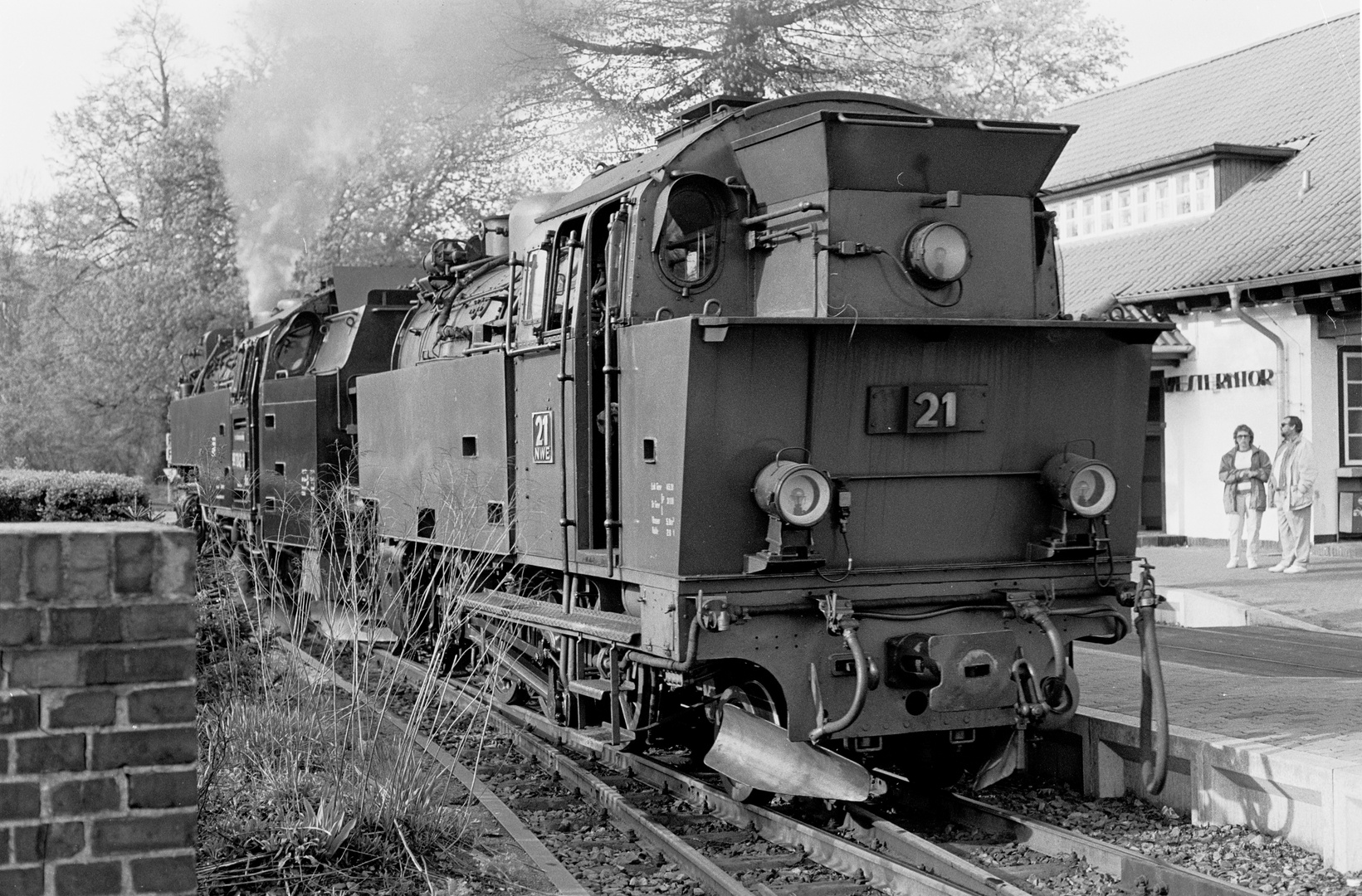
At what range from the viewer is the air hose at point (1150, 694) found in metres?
5.44

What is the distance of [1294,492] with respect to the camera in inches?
555

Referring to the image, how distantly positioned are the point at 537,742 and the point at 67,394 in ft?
85.0

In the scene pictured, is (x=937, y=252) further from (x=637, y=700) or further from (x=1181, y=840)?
(x=1181, y=840)

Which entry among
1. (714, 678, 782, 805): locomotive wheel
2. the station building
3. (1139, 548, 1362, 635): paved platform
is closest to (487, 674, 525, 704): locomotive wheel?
(714, 678, 782, 805): locomotive wheel

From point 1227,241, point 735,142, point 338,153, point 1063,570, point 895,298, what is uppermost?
point 338,153

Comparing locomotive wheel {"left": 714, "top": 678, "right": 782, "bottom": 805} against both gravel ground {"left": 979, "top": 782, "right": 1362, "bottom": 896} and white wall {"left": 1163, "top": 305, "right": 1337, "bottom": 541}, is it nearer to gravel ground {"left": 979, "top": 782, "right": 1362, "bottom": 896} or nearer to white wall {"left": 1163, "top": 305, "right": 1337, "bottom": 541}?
gravel ground {"left": 979, "top": 782, "right": 1362, "bottom": 896}

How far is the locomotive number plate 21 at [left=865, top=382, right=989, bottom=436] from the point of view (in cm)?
598

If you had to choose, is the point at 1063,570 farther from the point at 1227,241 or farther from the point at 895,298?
the point at 1227,241

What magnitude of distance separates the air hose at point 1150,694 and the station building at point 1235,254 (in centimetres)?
962

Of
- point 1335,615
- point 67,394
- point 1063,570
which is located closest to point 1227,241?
point 1335,615

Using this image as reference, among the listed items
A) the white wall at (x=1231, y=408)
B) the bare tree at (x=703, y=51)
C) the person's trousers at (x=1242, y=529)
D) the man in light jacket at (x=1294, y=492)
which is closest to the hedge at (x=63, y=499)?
the bare tree at (x=703, y=51)

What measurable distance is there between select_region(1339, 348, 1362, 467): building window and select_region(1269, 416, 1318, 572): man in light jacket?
2.36 m

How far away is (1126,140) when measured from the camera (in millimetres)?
23453

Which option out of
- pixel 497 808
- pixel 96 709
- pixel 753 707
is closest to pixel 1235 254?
pixel 753 707
